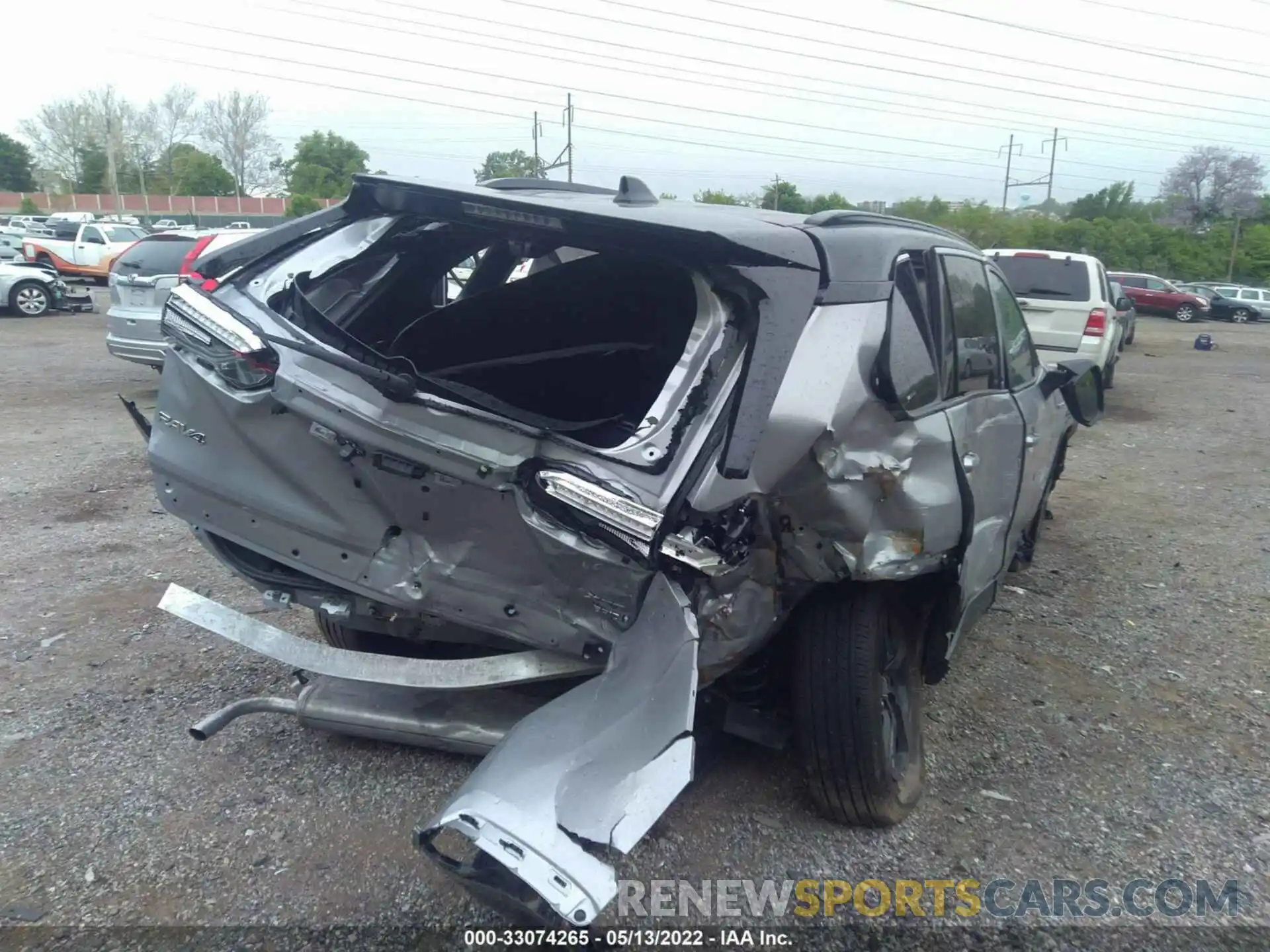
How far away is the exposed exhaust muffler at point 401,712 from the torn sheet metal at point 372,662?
7.4 inches

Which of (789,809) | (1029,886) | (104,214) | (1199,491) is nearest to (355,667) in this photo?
(789,809)

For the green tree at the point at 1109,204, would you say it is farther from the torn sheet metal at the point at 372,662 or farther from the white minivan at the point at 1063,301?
the torn sheet metal at the point at 372,662

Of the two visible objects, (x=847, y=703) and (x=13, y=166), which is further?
(x=13, y=166)

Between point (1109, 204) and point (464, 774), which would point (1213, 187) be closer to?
point (1109, 204)

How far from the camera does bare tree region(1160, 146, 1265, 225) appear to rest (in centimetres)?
5375

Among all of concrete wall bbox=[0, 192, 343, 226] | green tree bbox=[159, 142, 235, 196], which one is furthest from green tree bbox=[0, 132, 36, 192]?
green tree bbox=[159, 142, 235, 196]

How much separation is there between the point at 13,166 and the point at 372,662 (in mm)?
77977

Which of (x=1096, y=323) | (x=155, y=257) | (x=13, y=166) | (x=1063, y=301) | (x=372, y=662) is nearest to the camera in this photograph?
(x=372, y=662)

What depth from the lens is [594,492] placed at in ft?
8.10

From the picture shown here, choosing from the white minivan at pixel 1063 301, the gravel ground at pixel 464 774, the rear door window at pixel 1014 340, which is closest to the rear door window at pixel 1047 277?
the white minivan at pixel 1063 301

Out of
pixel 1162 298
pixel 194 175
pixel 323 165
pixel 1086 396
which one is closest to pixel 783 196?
pixel 1162 298

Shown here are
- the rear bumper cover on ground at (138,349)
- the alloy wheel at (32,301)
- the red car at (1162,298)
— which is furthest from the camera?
the red car at (1162,298)

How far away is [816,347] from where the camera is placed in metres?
2.55

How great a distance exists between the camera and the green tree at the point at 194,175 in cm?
6372
